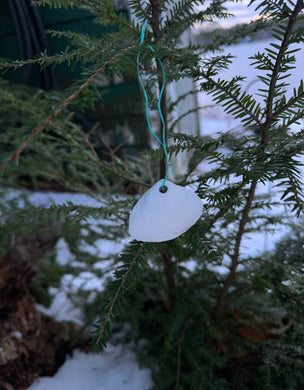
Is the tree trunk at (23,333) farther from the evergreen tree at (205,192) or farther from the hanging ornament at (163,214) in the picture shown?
the hanging ornament at (163,214)

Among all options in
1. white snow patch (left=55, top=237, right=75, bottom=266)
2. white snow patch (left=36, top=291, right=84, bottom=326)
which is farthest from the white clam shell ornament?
white snow patch (left=55, top=237, right=75, bottom=266)

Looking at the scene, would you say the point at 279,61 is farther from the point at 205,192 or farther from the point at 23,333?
the point at 23,333

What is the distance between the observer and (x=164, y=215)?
1.40 feet

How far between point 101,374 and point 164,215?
69 cm

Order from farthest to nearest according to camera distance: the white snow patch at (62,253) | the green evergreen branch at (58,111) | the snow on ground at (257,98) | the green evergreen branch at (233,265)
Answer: the white snow patch at (62,253) → the snow on ground at (257,98) → the green evergreen branch at (233,265) → the green evergreen branch at (58,111)

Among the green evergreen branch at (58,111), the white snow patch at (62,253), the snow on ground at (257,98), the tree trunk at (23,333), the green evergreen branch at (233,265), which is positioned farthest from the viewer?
the white snow patch at (62,253)

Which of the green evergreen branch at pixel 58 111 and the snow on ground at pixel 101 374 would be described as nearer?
the green evergreen branch at pixel 58 111

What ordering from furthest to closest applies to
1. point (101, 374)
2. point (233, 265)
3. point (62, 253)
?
point (62, 253) < point (101, 374) < point (233, 265)

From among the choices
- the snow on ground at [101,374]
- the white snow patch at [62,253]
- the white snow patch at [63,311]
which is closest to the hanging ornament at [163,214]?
the snow on ground at [101,374]

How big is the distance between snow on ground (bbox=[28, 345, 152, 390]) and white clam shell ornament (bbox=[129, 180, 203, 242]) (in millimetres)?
600

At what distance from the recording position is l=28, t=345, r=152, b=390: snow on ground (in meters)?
0.82

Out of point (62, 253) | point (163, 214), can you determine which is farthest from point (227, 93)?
point (62, 253)

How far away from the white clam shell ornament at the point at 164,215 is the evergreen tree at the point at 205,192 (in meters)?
0.05

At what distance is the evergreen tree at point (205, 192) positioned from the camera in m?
0.42
